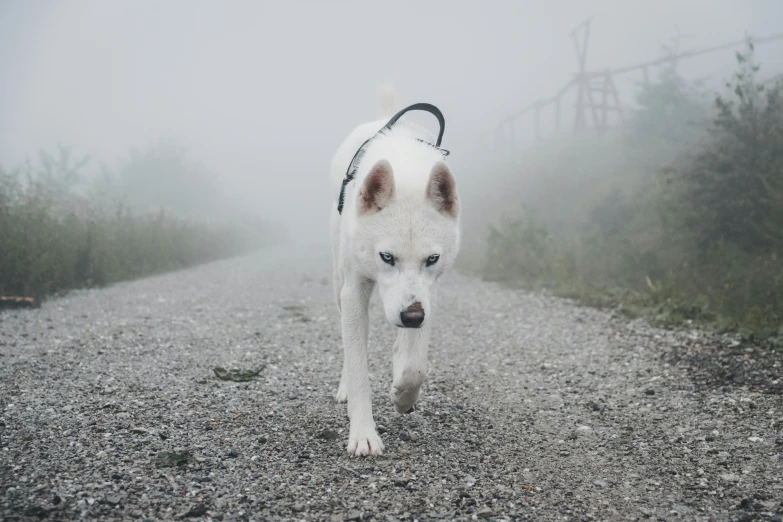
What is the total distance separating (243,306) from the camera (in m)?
8.00

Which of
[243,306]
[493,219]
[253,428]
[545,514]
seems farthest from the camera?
[493,219]

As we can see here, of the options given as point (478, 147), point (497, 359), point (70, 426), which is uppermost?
point (478, 147)

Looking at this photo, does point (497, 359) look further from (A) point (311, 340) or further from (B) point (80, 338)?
(B) point (80, 338)

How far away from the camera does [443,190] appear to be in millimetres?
2773

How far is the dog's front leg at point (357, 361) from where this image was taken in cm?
295

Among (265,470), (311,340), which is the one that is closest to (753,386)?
(265,470)

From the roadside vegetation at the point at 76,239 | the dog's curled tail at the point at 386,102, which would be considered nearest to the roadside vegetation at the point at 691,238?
the dog's curled tail at the point at 386,102

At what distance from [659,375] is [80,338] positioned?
5.45 meters

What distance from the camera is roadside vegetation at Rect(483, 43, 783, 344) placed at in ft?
19.2

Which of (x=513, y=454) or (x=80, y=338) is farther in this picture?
(x=80, y=338)

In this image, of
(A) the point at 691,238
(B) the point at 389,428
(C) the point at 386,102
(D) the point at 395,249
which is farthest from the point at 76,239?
(A) the point at 691,238

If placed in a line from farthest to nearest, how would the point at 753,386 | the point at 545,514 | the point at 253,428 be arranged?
the point at 753,386 < the point at 253,428 < the point at 545,514

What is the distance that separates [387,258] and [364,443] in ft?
3.46

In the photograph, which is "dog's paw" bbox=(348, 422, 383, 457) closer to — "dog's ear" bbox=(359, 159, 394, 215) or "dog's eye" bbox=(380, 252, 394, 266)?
"dog's eye" bbox=(380, 252, 394, 266)
